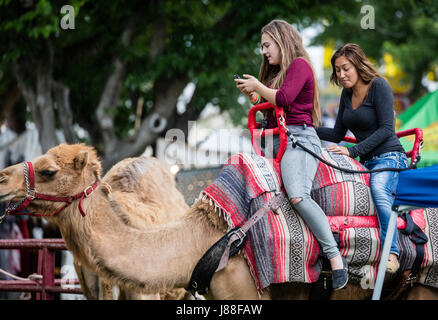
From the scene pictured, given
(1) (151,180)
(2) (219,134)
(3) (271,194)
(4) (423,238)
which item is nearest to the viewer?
(3) (271,194)

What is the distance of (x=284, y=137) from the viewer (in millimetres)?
3611

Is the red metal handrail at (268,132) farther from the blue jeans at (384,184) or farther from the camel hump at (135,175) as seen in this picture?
the camel hump at (135,175)

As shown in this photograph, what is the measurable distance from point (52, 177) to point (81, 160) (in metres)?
0.24

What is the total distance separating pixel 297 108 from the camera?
3.73 metres

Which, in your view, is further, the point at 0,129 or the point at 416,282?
the point at 0,129

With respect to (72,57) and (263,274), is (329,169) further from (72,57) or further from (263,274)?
(72,57)

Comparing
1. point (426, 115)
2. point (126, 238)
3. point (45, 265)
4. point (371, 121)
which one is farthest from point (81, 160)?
point (426, 115)

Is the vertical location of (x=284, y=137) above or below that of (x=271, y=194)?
above

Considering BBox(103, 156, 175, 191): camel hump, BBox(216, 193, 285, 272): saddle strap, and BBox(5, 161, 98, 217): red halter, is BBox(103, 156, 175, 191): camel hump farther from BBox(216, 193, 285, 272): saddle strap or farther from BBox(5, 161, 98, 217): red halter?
BBox(216, 193, 285, 272): saddle strap

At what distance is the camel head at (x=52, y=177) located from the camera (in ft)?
12.2

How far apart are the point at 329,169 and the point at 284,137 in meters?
0.46

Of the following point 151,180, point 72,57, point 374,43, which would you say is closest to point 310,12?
point 72,57

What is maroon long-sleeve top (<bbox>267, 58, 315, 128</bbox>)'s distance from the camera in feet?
11.6

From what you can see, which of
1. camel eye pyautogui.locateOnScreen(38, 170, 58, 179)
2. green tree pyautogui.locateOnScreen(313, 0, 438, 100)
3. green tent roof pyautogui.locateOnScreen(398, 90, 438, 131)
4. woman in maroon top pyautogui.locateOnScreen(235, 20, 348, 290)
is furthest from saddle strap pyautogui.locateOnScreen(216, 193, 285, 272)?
green tree pyautogui.locateOnScreen(313, 0, 438, 100)
